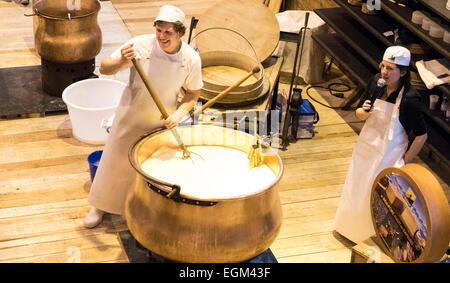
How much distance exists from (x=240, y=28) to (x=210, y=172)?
238 centimetres

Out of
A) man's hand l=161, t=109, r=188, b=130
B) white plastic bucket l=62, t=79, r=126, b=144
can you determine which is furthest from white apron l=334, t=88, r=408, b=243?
white plastic bucket l=62, t=79, r=126, b=144

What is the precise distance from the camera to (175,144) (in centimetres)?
263

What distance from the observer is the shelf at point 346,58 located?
525cm

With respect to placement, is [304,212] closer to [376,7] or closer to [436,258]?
[436,258]

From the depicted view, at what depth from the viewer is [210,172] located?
2.50 meters

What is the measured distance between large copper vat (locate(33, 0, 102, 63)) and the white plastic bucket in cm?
41

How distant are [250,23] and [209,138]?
2204 mm

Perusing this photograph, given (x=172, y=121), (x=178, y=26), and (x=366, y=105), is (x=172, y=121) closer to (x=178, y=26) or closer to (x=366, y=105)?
(x=178, y=26)

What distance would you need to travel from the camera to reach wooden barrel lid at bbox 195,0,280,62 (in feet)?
15.0

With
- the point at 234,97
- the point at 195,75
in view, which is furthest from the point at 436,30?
the point at 195,75

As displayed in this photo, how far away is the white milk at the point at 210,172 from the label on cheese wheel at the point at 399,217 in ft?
2.19

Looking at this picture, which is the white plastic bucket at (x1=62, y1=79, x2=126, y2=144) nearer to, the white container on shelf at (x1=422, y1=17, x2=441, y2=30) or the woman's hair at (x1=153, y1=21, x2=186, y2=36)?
the woman's hair at (x1=153, y1=21, x2=186, y2=36)

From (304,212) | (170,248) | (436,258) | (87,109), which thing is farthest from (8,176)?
(436,258)

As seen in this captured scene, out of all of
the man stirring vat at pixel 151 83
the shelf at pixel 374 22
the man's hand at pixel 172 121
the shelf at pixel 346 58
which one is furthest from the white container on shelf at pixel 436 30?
the man's hand at pixel 172 121
